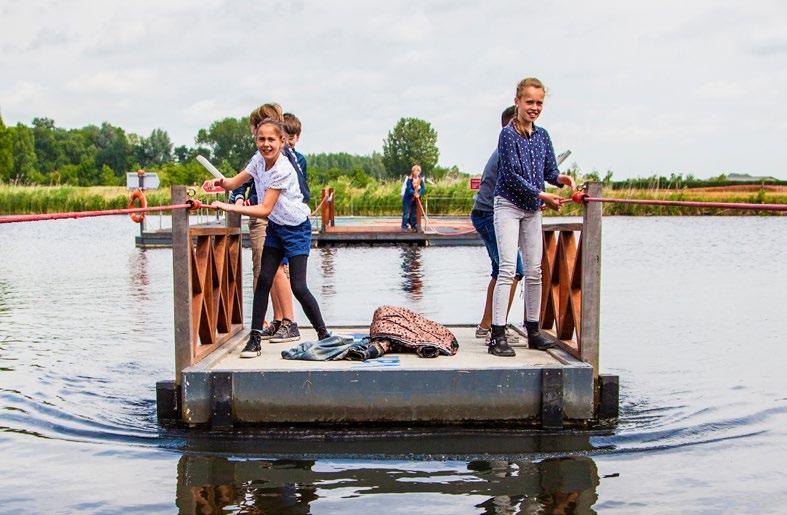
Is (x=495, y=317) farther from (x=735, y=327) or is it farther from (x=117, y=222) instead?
(x=117, y=222)

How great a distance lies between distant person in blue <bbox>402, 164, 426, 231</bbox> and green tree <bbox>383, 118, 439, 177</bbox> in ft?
286

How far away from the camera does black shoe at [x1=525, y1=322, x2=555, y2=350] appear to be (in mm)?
6855

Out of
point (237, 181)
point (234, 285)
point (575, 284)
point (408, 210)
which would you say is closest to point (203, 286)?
point (237, 181)

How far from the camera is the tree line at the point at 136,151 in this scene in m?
116

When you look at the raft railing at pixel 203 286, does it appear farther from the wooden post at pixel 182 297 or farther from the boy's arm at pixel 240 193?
the boy's arm at pixel 240 193

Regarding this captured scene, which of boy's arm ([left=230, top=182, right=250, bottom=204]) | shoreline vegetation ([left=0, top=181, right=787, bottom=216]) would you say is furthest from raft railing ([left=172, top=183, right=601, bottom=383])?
shoreline vegetation ([left=0, top=181, right=787, bottom=216])

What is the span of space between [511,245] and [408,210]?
22033 mm

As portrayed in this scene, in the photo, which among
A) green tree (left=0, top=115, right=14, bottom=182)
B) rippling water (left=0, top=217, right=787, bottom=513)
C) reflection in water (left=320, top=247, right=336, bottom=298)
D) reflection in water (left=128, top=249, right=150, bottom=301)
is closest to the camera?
rippling water (left=0, top=217, right=787, bottom=513)

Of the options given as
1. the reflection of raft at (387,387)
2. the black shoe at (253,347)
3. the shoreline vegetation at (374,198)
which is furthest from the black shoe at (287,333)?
the shoreline vegetation at (374,198)

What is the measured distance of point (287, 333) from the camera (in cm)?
741

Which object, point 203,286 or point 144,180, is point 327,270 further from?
point 203,286

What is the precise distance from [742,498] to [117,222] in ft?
141

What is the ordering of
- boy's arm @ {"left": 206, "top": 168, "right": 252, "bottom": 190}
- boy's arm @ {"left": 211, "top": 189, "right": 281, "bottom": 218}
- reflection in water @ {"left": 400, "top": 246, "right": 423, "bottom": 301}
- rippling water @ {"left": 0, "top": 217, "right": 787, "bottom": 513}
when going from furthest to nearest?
reflection in water @ {"left": 400, "top": 246, "right": 423, "bottom": 301}, boy's arm @ {"left": 206, "top": 168, "right": 252, "bottom": 190}, boy's arm @ {"left": 211, "top": 189, "right": 281, "bottom": 218}, rippling water @ {"left": 0, "top": 217, "right": 787, "bottom": 513}

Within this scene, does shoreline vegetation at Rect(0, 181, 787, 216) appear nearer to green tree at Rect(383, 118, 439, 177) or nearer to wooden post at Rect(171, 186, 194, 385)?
wooden post at Rect(171, 186, 194, 385)
